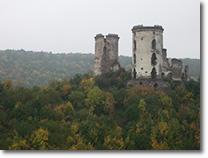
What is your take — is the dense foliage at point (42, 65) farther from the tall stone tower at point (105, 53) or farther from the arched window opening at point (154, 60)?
the arched window opening at point (154, 60)

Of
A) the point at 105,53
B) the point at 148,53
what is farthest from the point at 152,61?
the point at 105,53

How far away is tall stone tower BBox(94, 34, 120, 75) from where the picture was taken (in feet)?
87.7

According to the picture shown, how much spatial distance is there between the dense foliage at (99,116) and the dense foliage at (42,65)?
8.13 meters

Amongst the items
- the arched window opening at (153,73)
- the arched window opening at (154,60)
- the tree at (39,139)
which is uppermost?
the arched window opening at (154,60)

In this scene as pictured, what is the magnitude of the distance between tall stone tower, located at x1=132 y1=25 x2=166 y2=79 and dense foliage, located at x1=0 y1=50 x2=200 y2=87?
21.4 feet

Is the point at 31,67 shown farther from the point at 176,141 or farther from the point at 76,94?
the point at 176,141

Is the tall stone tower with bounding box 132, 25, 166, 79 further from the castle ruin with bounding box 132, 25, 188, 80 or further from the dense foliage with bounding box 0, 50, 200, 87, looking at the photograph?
the dense foliage with bounding box 0, 50, 200, 87

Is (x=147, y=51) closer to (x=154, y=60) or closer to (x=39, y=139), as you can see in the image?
(x=154, y=60)

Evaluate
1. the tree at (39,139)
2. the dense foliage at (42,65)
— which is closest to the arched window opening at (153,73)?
the dense foliage at (42,65)

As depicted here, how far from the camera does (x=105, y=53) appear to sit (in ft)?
87.8

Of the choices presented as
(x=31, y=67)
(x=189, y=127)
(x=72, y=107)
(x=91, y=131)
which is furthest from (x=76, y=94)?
(x=31, y=67)

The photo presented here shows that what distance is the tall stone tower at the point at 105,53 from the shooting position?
87.7 feet

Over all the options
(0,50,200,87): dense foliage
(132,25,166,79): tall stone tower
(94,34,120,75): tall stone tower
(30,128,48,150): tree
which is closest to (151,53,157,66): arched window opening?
(132,25,166,79): tall stone tower

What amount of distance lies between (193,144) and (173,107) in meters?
5.97
